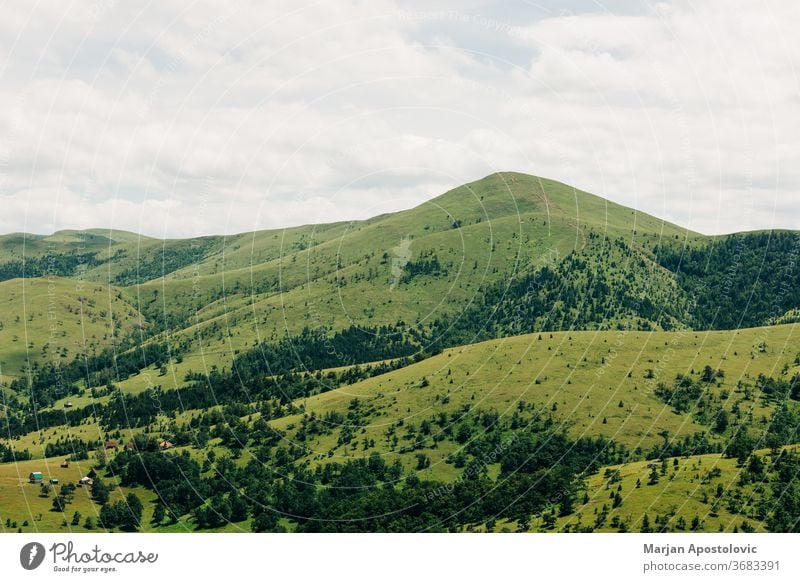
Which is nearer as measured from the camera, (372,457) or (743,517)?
(743,517)

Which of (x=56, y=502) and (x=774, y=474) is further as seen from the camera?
(x=56, y=502)

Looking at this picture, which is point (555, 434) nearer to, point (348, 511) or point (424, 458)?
point (424, 458)

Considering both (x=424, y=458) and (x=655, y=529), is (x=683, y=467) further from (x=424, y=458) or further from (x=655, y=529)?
(x=424, y=458)

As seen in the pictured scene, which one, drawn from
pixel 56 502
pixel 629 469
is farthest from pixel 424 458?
pixel 56 502

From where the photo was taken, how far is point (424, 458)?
197 m

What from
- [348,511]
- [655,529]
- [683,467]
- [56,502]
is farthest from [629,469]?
[56,502]

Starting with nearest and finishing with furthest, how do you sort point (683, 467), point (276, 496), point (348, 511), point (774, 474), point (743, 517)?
point (743, 517) < point (774, 474) < point (683, 467) < point (348, 511) < point (276, 496)

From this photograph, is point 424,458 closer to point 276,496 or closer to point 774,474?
point 276,496

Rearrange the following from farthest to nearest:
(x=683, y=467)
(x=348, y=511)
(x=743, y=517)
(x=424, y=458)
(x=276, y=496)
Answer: (x=424, y=458), (x=276, y=496), (x=348, y=511), (x=683, y=467), (x=743, y=517)

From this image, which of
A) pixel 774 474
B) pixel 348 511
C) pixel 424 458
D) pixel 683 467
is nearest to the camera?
pixel 774 474

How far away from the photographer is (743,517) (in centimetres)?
12444

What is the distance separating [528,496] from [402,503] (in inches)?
1005

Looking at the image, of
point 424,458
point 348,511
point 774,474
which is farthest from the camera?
point 424,458

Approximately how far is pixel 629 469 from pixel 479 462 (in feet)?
139
